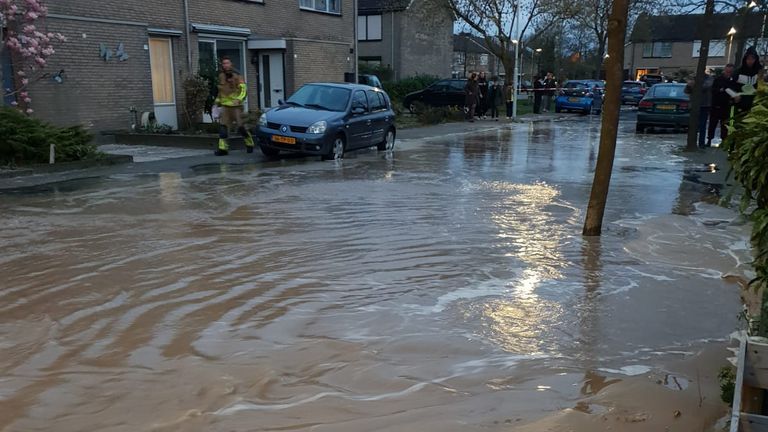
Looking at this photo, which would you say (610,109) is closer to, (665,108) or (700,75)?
(700,75)

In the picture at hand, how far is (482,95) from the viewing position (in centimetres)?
2923

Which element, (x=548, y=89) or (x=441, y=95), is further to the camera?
(x=548, y=89)

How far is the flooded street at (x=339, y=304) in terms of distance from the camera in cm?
377

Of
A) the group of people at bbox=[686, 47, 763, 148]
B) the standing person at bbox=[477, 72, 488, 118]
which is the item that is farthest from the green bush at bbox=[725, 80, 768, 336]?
the standing person at bbox=[477, 72, 488, 118]

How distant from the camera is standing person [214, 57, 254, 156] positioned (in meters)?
14.5

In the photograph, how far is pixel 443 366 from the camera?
4211 mm

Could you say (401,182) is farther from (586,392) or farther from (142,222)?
(586,392)


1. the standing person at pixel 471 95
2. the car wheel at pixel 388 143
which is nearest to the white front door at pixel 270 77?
the car wheel at pixel 388 143

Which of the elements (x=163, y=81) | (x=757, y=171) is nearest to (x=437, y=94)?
(x=163, y=81)

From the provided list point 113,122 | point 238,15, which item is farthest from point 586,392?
point 238,15

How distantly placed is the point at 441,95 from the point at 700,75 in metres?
15.7

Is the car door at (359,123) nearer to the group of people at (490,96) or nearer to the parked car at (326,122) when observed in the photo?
the parked car at (326,122)

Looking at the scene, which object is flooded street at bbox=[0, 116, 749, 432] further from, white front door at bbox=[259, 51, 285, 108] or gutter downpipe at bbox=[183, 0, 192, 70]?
white front door at bbox=[259, 51, 285, 108]

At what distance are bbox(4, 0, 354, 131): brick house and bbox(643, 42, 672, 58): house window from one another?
57217 mm
